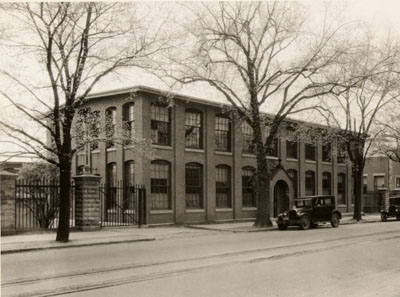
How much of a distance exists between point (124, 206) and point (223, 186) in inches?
261

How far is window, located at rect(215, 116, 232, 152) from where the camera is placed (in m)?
29.0

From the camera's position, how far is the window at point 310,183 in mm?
36250

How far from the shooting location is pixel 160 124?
2561 cm

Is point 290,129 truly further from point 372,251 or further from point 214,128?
point 372,251

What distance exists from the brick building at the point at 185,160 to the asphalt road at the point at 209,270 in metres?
9.35

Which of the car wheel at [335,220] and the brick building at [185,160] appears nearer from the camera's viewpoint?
the brick building at [185,160]

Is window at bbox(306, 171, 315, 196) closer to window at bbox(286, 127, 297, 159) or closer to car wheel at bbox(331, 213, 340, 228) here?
window at bbox(286, 127, 297, 159)

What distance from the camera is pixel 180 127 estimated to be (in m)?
26.4

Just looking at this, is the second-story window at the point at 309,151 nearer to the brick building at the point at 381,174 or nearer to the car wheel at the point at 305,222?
the car wheel at the point at 305,222

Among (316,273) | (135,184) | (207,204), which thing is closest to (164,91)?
(135,184)

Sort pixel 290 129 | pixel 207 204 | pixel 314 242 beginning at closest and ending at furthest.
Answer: pixel 314 242
pixel 207 204
pixel 290 129

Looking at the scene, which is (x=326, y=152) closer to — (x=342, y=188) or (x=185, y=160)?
(x=342, y=188)

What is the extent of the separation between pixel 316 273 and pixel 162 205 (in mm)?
15934

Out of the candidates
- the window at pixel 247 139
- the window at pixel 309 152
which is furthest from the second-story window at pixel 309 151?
the window at pixel 247 139
